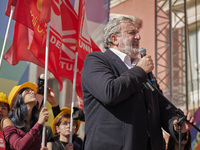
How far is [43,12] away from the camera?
4395mm

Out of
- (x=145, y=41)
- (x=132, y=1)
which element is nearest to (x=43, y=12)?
(x=145, y=41)

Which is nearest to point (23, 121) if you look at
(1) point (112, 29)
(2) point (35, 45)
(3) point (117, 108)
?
(2) point (35, 45)

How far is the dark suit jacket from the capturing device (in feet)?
8.34

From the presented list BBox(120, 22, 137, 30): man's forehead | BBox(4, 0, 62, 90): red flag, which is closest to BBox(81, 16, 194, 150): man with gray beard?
BBox(120, 22, 137, 30): man's forehead

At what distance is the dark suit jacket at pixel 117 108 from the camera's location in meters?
2.54

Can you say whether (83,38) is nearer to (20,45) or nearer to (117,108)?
(20,45)

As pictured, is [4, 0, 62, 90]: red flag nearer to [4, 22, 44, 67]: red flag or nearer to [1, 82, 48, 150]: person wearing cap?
[4, 22, 44, 67]: red flag

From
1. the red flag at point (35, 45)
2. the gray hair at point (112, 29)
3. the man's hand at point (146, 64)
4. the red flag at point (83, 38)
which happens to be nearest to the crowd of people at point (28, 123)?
the red flag at point (35, 45)

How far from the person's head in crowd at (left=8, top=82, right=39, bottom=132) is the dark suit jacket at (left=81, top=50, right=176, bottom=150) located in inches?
67.5

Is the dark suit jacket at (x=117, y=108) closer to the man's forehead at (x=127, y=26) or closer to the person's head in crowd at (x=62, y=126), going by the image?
the man's forehead at (x=127, y=26)

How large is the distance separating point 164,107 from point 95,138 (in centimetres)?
77

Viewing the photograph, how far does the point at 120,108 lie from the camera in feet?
8.58

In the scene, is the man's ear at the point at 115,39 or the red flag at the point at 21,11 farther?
the red flag at the point at 21,11

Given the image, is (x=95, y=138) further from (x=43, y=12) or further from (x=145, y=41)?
(x=145, y=41)
